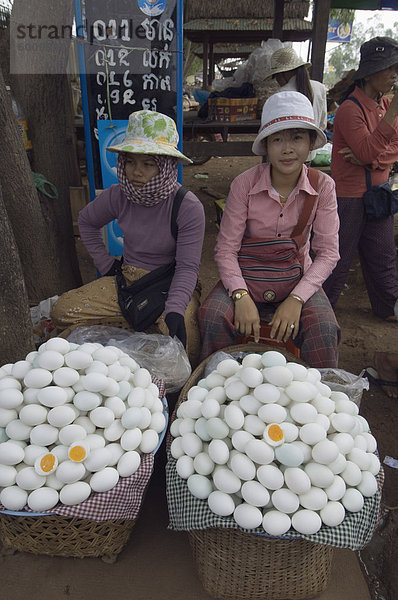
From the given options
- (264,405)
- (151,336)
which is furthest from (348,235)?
(264,405)

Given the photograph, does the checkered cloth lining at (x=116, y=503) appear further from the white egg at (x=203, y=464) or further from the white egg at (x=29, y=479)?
the white egg at (x=203, y=464)

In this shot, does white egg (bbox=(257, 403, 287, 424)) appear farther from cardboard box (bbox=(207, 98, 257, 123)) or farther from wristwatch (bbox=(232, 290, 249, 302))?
cardboard box (bbox=(207, 98, 257, 123))

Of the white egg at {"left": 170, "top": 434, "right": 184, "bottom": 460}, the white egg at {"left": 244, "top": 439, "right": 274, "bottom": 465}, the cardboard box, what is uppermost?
the cardboard box

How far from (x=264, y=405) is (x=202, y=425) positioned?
245 mm

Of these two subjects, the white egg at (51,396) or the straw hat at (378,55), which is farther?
the straw hat at (378,55)

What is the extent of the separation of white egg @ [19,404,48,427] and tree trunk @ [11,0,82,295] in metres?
1.76

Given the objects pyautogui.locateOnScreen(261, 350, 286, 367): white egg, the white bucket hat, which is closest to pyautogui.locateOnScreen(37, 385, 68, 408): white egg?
pyautogui.locateOnScreen(261, 350, 286, 367): white egg

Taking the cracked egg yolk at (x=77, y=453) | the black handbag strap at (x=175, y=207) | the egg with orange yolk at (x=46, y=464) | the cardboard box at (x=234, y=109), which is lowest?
the egg with orange yolk at (x=46, y=464)

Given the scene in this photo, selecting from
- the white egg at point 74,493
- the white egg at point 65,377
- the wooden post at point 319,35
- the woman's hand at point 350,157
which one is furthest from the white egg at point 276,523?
the wooden post at point 319,35

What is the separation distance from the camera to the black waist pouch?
7.38 ft

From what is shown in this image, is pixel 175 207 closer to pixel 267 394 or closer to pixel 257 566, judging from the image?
pixel 267 394

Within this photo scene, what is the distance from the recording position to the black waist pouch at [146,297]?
225 cm

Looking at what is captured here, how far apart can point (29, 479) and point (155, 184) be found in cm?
145

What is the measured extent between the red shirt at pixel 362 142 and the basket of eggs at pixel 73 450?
224cm
